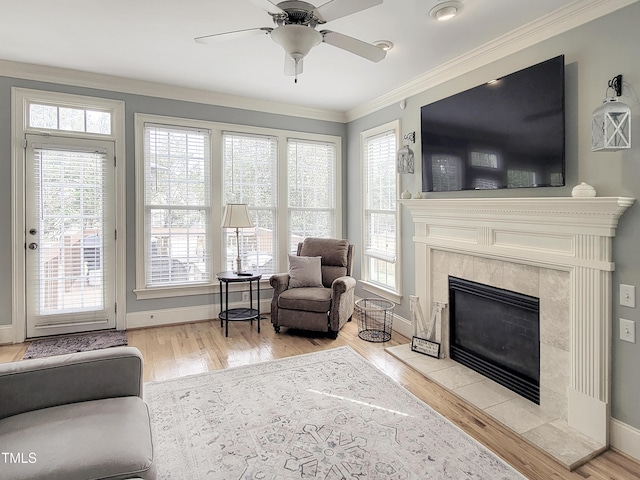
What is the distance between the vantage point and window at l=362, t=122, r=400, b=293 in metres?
4.25

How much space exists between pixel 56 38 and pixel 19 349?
2832 millimetres

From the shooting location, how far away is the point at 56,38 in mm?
2969

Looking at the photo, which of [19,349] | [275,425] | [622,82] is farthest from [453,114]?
[19,349]

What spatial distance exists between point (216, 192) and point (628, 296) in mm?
3884

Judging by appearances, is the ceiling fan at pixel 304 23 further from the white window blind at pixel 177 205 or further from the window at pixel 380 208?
the white window blind at pixel 177 205

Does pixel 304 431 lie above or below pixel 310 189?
below

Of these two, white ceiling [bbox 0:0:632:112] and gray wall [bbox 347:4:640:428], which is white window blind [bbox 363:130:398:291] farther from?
gray wall [bbox 347:4:640:428]

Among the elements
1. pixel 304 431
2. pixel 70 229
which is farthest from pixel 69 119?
pixel 304 431

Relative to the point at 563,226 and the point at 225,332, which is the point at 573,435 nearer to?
the point at 563,226

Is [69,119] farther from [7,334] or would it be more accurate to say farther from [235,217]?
[7,334]

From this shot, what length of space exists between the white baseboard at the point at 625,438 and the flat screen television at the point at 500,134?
4.85ft

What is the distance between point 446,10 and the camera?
241 centimetres

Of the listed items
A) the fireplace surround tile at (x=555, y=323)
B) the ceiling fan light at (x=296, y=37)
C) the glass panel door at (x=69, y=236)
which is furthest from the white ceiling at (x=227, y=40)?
the fireplace surround tile at (x=555, y=323)

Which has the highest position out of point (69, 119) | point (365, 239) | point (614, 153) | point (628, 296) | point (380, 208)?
point (69, 119)
